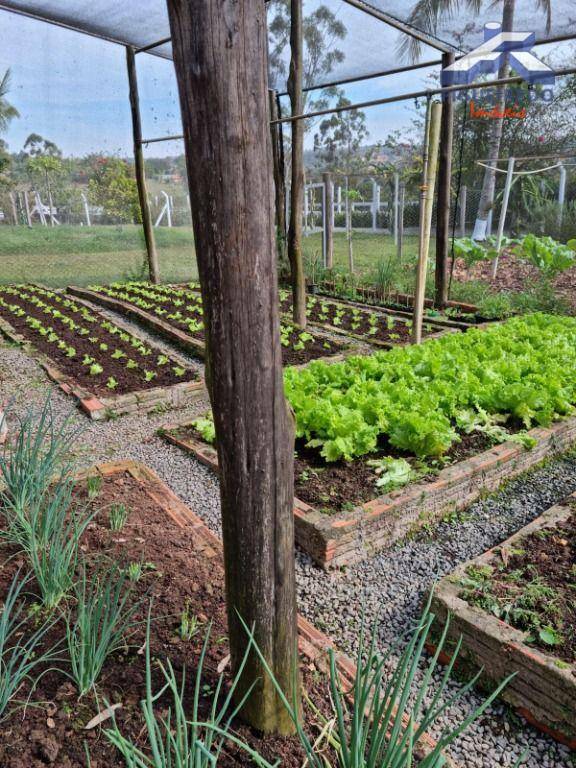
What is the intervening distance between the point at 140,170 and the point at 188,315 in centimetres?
367

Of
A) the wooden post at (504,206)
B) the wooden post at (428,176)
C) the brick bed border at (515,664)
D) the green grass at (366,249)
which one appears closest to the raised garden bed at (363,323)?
the wooden post at (428,176)

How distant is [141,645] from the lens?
1774 mm

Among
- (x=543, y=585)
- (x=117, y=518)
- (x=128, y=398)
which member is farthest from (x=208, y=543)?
(x=128, y=398)

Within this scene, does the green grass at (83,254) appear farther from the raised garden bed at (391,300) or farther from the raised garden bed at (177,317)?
the raised garden bed at (391,300)

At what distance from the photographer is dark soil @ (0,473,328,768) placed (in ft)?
4.65

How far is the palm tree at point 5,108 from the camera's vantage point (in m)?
7.92

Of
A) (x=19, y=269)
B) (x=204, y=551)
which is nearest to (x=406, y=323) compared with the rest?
(x=204, y=551)

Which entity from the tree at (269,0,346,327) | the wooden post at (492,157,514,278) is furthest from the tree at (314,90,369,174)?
the wooden post at (492,157,514,278)

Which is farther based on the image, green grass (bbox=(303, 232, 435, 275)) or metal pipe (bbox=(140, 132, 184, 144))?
green grass (bbox=(303, 232, 435, 275))

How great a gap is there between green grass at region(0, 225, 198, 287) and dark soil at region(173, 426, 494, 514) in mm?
7518

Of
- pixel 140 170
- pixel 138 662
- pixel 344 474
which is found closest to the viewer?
pixel 138 662

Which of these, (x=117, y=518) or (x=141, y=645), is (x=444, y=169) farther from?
(x=141, y=645)

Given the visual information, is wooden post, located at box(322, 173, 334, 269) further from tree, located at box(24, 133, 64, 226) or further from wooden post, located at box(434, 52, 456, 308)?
tree, located at box(24, 133, 64, 226)

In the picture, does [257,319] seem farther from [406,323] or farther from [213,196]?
[406,323]
